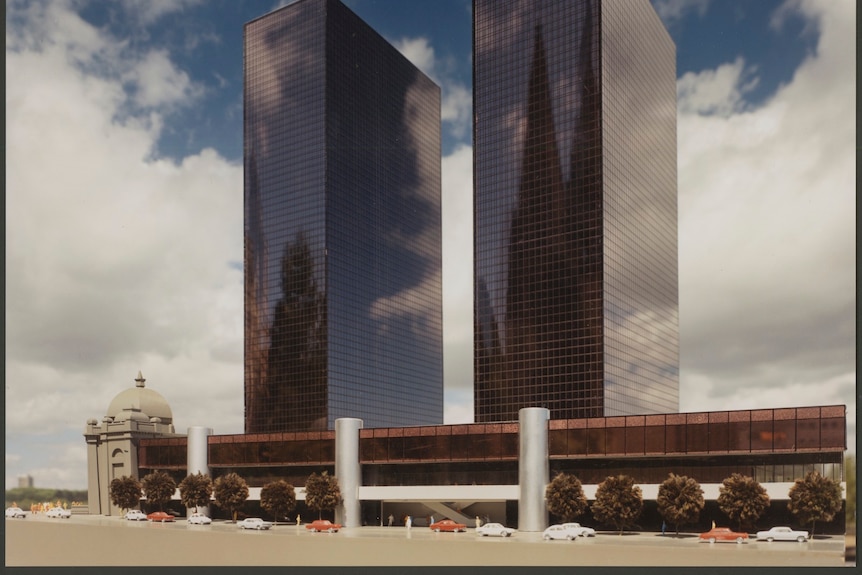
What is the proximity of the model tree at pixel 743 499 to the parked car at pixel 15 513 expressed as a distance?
10284 cm

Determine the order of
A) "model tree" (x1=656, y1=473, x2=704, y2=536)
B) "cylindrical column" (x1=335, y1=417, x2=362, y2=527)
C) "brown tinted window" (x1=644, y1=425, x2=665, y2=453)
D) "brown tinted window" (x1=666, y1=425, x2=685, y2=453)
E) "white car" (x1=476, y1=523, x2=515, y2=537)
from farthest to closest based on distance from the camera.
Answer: "cylindrical column" (x1=335, y1=417, x2=362, y2=527) → "brown tinted window" (x1=644, y1=425, x2=665, y2=453) → "brown tinted window" (x1=666, y1=425, x2=685, y2=453) → "white car" (x1=476, y1=523, x2=515, y2=537) → "model tree" (x1=656, y1=473, x2=704, y2=536)

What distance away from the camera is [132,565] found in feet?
224

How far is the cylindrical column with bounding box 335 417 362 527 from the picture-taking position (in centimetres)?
12525

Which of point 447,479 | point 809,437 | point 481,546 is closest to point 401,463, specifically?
point 447,479

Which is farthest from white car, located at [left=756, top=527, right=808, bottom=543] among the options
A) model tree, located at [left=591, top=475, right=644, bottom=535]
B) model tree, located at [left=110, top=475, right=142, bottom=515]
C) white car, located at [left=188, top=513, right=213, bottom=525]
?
model tree, located at [left=110, top=475, right=142, bottom=515]

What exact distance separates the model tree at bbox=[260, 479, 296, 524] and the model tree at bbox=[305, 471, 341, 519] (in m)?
2.79

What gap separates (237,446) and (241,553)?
65.3 m

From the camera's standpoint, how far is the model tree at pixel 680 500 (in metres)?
97.9

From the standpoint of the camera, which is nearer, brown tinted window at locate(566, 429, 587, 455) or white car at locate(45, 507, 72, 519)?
brown tinted window at locate(566, 429, 587, 455)

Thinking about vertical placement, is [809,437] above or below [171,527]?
above

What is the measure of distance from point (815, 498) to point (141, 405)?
373 ft

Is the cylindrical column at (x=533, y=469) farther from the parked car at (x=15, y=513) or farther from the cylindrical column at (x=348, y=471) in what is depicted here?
the parked car at (x=15, y=513)

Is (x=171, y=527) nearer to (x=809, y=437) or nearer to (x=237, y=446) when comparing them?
(x=237, y=446)

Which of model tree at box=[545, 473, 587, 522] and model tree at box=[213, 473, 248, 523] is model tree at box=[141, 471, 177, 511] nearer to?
model tree at box=[213, 473, 248, 523]
